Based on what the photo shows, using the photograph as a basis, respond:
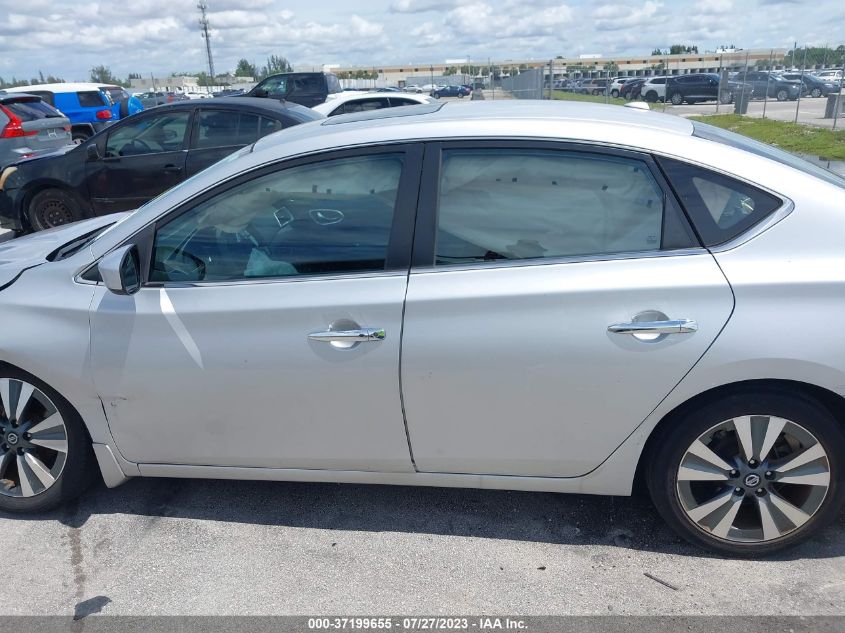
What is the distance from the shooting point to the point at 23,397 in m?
3.02

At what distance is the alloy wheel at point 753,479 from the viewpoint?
8.36 feet

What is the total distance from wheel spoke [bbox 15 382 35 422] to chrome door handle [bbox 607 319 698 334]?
95.5 inches

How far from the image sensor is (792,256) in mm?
2465

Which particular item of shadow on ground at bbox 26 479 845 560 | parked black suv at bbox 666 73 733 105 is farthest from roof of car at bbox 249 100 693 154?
parked black suv at bbox 666 73 733 105

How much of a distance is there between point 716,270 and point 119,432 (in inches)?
97.0

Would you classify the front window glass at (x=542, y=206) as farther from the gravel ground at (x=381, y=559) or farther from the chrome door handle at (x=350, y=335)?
the gravel ground at (x=381, y=559)

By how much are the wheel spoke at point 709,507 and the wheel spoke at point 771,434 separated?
0.67ft

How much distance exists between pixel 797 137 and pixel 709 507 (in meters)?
14.7

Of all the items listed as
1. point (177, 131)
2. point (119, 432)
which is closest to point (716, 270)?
point (119, 432)

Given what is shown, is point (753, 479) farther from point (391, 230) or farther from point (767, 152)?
point (391, 230)

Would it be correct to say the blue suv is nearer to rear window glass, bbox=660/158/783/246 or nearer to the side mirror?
the side mirror

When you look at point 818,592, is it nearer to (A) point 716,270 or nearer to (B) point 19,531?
(A) point 716,270

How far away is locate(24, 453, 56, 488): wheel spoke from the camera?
3.09m

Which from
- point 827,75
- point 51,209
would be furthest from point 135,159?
point 827,75
